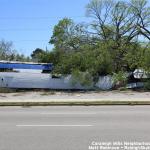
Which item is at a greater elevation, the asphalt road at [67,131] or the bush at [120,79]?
the bush at [120,79]

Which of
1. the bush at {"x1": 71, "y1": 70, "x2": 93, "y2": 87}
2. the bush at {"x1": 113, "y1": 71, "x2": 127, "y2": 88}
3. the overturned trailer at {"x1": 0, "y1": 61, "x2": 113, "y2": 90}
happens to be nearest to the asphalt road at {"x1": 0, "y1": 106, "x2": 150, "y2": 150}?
the bush at {"x1": 71, "y1": 70, "x2": 93, "y2": 87}

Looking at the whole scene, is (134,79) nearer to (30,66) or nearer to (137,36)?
(137,36)

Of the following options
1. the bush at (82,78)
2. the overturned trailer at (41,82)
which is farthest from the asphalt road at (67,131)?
the overturned trailer at (41,82)

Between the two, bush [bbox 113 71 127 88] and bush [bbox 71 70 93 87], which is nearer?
bush [bbox 71 70 93 87]

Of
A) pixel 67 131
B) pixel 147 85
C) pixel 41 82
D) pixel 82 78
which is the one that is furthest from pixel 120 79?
pixel 67 131

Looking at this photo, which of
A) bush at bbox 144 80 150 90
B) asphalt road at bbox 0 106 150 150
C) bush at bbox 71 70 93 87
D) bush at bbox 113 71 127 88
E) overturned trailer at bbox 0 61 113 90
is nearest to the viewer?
asphalt road at bbox 0 106 150 150

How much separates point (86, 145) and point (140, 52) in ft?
87.2

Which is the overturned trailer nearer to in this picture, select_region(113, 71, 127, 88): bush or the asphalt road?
Answer: select_region(113, 71, 127, 88): bush

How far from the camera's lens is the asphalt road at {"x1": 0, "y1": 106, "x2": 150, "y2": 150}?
Answer: 10.1m

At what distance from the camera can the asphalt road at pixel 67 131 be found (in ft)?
33.0

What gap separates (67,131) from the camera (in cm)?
1205

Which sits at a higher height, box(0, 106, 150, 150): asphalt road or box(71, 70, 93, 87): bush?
box(71, 70, 93, 87): bush

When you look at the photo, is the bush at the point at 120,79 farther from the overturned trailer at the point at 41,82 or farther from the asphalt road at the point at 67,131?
the asphalt road at the point at 67,131

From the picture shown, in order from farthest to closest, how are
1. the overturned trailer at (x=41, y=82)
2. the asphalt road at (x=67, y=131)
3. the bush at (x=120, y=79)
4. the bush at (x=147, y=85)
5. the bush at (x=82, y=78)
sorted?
the bush at (x=120, y=79) < the overturned trailer at (x=41, y=82) < the bush at (x=82, y=78) < the bush at (x=147, y=85) < the asphalt road at (x=67, y=131)
